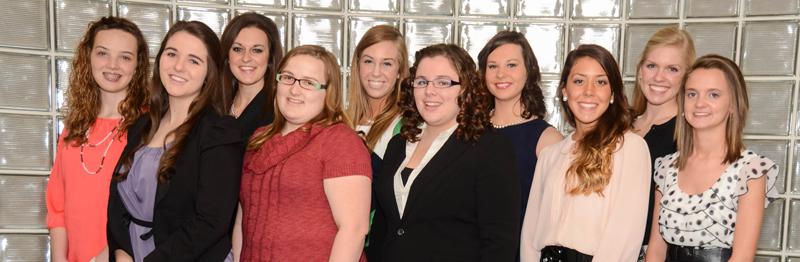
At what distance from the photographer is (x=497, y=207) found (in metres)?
2.03

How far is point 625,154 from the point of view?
84.8 inches

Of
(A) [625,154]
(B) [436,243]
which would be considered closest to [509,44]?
(A) [625,154]

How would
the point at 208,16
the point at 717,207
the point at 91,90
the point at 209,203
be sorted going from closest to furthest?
1. the point at 209,203
2. the point at 717,207
3. the point at 91,90
4. the point at 208,16

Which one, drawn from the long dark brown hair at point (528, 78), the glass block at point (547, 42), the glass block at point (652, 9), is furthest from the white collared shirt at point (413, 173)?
the glass block at point (652, 9)

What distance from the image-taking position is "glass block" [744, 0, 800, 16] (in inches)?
132

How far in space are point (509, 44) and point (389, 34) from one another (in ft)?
1.76

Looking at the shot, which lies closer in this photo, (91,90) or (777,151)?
(91,90)

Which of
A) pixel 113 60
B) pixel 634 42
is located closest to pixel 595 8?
pixel 634 42

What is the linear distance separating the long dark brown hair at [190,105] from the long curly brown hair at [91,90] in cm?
38

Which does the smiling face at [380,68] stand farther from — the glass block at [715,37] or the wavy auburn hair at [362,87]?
the glass block at [715,37]

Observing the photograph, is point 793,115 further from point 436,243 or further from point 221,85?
point 221,85

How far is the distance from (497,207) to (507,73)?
2.83 feet

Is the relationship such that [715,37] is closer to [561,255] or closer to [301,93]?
[561,255]

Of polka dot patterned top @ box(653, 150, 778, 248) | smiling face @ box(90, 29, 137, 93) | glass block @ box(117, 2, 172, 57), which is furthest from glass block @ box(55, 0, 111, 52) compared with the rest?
polka dot patterned top @ box(653, 150, 778, 248)
